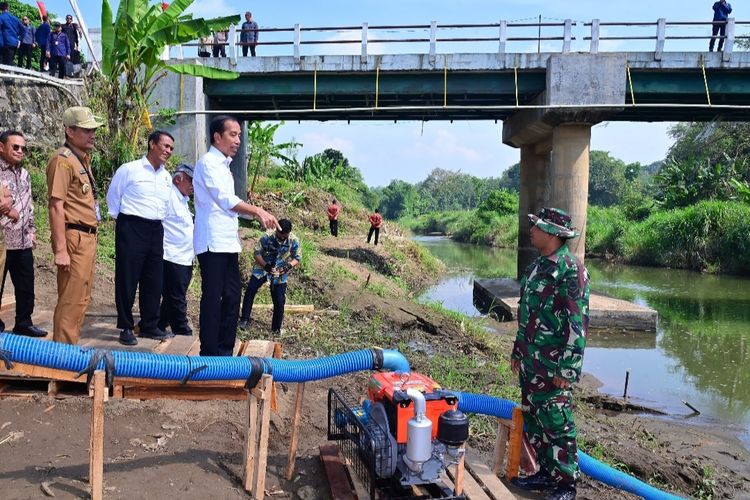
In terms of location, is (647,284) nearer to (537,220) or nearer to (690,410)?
(690,410)

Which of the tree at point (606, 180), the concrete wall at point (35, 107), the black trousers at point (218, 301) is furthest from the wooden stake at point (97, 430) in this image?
the tree at point (606, 180)

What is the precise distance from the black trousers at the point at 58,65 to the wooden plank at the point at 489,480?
13.3m

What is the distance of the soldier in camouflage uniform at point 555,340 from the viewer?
347cm

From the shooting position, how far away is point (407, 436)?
2965 mm

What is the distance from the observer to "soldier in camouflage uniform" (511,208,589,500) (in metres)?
3.47

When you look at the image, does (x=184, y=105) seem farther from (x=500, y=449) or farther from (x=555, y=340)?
(x=555, y=340)

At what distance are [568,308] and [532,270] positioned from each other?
1.14 ft

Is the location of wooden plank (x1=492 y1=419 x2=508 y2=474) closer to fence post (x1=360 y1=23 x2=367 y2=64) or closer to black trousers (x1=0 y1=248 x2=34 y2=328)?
black trousers (x1=0 y1=248 x2=34 y2=328)

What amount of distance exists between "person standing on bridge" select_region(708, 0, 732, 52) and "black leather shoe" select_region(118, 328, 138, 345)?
14742 millimetres

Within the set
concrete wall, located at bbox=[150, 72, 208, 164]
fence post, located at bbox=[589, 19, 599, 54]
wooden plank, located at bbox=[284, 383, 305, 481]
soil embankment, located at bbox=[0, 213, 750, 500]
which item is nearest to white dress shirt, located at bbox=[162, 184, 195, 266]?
soil embankment, located at bbox=[0, 213, 750, 500]

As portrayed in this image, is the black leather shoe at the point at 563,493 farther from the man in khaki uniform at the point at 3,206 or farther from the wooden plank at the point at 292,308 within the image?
the wooden plank at the point at 292,308

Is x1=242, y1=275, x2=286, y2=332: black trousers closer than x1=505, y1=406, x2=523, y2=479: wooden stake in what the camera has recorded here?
No

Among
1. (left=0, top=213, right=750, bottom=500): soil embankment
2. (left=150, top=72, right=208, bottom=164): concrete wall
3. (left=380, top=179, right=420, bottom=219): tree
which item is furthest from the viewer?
(left=380, top=179, right=420, bottom=219): tree

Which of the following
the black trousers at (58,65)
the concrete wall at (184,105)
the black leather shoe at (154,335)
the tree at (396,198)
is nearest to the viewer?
the black leather shoe at (154,335)
